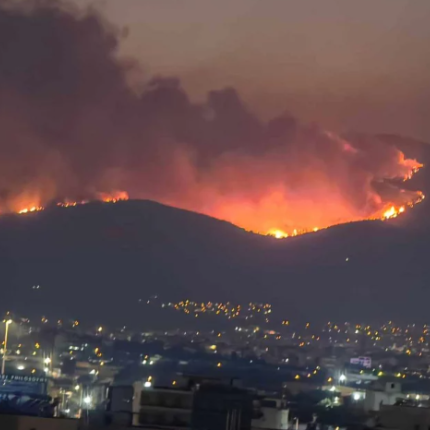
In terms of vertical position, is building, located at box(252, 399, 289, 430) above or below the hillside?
below

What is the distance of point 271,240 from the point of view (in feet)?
107

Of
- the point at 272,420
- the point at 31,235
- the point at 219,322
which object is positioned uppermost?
the point at 31,235

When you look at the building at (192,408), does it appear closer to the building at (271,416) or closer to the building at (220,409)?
the building at (220,409)

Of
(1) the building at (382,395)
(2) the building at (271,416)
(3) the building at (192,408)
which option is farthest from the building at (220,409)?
(1) the building at (382,395)

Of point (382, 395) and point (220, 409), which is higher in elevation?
point (382, 395)

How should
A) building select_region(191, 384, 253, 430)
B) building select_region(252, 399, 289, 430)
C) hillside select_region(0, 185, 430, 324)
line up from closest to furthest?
building select_region(191, 384, 253, 430) → building select_region(252, 399, 289, 430) → hillside select_region(0, 185, 430, 324)

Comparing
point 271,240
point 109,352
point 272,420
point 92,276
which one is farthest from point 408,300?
point 272,420

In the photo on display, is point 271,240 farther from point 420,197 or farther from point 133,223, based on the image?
point 420,197

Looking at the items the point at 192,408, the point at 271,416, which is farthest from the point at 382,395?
the point at 192,408

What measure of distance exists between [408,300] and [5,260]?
1305 cm

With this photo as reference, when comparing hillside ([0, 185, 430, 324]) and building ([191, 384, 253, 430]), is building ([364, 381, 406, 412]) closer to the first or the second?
building ([191, 384, 253, 430])

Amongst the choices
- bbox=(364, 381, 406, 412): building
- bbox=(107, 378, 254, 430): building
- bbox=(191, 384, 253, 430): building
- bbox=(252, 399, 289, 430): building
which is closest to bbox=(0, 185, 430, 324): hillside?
bbox=(364, 381, 406, 412): building

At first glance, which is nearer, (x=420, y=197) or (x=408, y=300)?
(x=420, y=197)

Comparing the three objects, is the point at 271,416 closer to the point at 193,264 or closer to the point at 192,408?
the point at 192,408
